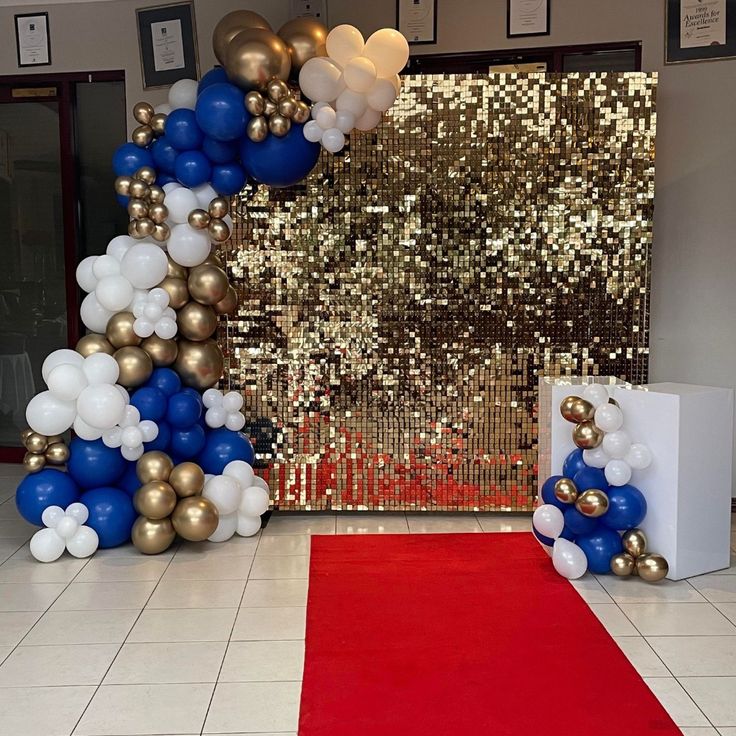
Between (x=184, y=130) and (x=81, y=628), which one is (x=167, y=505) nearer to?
(x=81, y=628)

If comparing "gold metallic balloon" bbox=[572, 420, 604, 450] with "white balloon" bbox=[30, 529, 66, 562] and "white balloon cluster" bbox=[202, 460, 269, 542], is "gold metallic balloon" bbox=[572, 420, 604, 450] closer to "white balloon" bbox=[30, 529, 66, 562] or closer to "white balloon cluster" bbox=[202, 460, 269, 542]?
"white balloon cluster" bbox=[202, 460, 269, 542]

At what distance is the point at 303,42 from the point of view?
3.98 m

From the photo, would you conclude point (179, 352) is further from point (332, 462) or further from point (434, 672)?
point (434, 672)

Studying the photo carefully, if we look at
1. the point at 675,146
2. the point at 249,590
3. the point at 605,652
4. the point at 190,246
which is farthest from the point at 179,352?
the point at 675,146

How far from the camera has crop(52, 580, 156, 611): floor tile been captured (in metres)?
3.42

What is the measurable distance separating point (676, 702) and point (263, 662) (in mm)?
1237

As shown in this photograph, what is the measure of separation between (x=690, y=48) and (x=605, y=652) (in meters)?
3.18

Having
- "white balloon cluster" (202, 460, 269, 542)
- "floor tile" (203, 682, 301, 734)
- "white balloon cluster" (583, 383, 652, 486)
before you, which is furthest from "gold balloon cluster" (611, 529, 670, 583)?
"white balloon cluster" (202, 460, 269, 542)

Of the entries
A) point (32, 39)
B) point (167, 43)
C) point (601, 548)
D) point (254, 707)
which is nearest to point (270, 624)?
point (254, 707)

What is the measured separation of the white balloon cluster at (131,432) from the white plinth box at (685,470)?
6.38ft

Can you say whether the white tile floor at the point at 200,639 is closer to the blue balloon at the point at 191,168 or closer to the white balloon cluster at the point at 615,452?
the white balloon cluster at the point at 615,452

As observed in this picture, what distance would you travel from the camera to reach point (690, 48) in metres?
4.68

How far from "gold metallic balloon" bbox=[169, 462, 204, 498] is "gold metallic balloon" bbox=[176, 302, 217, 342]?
59cm

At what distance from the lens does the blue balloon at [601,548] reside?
3.66 m
